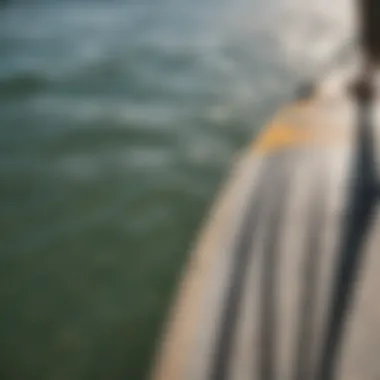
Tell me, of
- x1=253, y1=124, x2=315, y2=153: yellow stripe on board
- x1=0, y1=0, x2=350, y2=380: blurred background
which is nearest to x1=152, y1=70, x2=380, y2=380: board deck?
x1=253, y1=124, x2=315, y2=153: yellow stripe on board

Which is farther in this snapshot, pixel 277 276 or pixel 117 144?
pixel 117 144

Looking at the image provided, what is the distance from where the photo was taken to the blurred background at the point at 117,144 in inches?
180

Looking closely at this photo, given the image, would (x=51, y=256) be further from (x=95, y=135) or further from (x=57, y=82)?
(x=57, y=82)

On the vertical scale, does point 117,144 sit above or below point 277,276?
above

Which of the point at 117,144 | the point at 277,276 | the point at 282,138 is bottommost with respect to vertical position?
the point at 277,276

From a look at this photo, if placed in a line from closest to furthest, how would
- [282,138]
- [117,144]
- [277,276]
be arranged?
[277,276]
[282,138]
[117,144]

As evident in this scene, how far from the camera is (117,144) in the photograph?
6766mm

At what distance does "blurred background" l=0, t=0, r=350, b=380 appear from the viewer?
4.58 metres

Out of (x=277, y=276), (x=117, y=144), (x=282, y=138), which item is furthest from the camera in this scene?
(x=117, y=144)

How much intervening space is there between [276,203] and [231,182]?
548 mm

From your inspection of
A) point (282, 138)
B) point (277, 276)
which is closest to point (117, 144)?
point (282, 138)

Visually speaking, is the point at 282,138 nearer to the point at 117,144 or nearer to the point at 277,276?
the point at 277,276

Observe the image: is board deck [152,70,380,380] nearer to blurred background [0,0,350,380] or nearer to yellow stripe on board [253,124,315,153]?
yellow stripe on board [253,124,315,153]

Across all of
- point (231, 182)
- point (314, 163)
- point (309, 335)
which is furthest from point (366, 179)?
point (309, 335)
